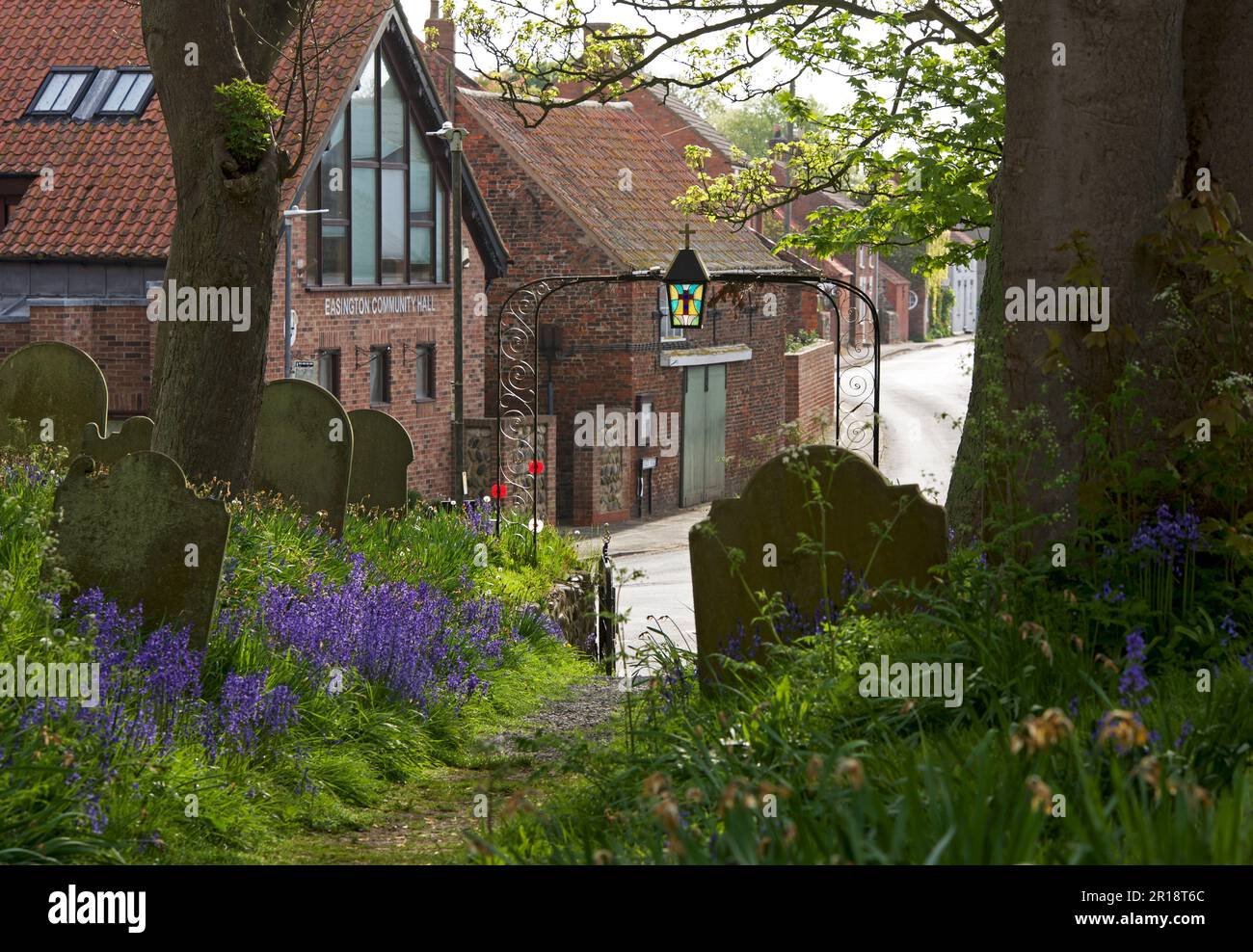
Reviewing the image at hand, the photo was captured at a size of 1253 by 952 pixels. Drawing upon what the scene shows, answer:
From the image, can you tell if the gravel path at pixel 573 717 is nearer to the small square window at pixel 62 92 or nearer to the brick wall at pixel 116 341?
the brick wall at pixel 116 341

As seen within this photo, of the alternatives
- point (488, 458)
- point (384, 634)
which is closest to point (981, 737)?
point (384, 634)

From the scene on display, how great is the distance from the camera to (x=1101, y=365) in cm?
694

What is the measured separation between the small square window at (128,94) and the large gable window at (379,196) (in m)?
3.07

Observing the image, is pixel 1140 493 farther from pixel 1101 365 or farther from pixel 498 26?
pixel 498 26

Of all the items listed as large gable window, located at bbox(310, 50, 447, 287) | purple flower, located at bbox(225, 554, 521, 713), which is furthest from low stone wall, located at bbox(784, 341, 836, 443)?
purple flower, located at bbox(225, 554, 521, 713)

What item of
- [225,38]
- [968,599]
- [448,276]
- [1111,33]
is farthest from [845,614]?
[448,276]

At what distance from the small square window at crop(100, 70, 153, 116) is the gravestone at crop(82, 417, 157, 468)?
55.8 ft

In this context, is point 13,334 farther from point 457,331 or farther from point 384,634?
point 384,634

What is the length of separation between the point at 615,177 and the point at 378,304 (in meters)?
9.86

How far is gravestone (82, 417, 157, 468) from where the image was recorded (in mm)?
11438

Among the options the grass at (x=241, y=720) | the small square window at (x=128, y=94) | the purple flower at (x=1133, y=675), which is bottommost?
the grass at (x=241, y=720)

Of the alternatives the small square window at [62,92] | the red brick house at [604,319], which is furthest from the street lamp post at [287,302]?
the red brick house at [604,319]

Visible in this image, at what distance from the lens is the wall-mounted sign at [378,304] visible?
2839 centimetres

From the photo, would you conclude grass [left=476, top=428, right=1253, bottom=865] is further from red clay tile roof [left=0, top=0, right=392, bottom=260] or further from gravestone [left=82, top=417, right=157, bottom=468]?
red clay tile roof [left=0, top=0, right=392, bottom=260]
